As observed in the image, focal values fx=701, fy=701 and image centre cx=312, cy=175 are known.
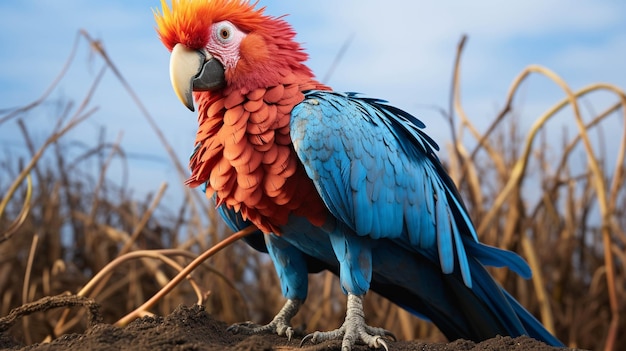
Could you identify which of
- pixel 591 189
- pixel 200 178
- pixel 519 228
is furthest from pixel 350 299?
pixel 591 189

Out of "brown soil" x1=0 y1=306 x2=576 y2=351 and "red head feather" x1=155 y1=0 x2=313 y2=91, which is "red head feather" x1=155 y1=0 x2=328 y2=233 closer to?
"red head feather" x1=155 y1=0 x2=313 y2=91

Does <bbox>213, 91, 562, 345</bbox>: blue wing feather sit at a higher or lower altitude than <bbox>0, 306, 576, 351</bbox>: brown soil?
higher

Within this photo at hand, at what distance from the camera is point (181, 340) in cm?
107

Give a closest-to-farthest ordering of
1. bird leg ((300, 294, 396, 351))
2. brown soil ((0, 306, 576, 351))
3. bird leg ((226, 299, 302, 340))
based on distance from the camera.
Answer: brown soil ((0, 306, 576, 351))
bird leg ((300, 294, 396, 351))
bird leg ((226, 299, 302, 340))

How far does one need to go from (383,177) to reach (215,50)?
1.36 feet

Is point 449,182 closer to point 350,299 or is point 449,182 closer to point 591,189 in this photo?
point 350,299

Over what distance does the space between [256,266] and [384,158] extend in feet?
5.58

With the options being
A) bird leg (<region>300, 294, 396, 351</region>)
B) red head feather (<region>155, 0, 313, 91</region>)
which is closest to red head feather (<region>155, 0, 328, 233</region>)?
red head feather (<region>155, 0, 313, 91</region>)

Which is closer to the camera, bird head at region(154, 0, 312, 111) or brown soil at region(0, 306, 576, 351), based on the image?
brown soil at region(0, 306, 576, 351)

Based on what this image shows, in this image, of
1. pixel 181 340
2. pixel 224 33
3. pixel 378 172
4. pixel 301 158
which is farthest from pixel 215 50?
pixel 181 340

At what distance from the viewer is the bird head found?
1.36 metres

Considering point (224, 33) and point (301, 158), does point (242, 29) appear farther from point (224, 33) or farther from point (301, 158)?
point (301, 158)

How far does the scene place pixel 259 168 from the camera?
1354mm

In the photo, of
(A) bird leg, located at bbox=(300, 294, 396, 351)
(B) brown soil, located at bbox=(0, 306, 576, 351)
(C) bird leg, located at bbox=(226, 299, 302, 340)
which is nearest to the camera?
(B) brown soil, located at bbox=(0, 306, 576, 351)
